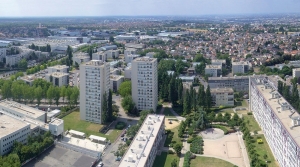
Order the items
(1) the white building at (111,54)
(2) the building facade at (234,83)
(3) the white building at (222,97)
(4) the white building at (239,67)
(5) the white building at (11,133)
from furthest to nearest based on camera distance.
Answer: (1) the white building at (111,54) < (4) the white building at (239,67) < (2) the building facade at (234,83) < (3) the white building at (222,97) < (5) the white building at (11,133)

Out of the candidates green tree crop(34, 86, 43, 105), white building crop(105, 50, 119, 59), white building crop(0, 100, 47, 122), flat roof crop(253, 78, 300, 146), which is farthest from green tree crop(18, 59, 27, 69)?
flat roof crop(253, 78, 300, 146)

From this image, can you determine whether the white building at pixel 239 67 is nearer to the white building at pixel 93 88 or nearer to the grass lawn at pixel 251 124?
the grass lawn at pixel 251 124

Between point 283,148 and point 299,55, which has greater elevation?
point 299,55

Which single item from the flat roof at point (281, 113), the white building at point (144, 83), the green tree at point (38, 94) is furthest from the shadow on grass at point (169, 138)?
the green tree at point (38, 94)

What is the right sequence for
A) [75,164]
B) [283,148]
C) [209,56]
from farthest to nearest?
[209,56] → [75,164] → [283,148]

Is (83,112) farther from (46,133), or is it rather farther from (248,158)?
(248,158)

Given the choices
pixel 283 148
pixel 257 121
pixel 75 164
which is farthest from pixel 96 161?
pixel 257 121

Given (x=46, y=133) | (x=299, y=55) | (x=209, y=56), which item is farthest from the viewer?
(x=209, y=56)
